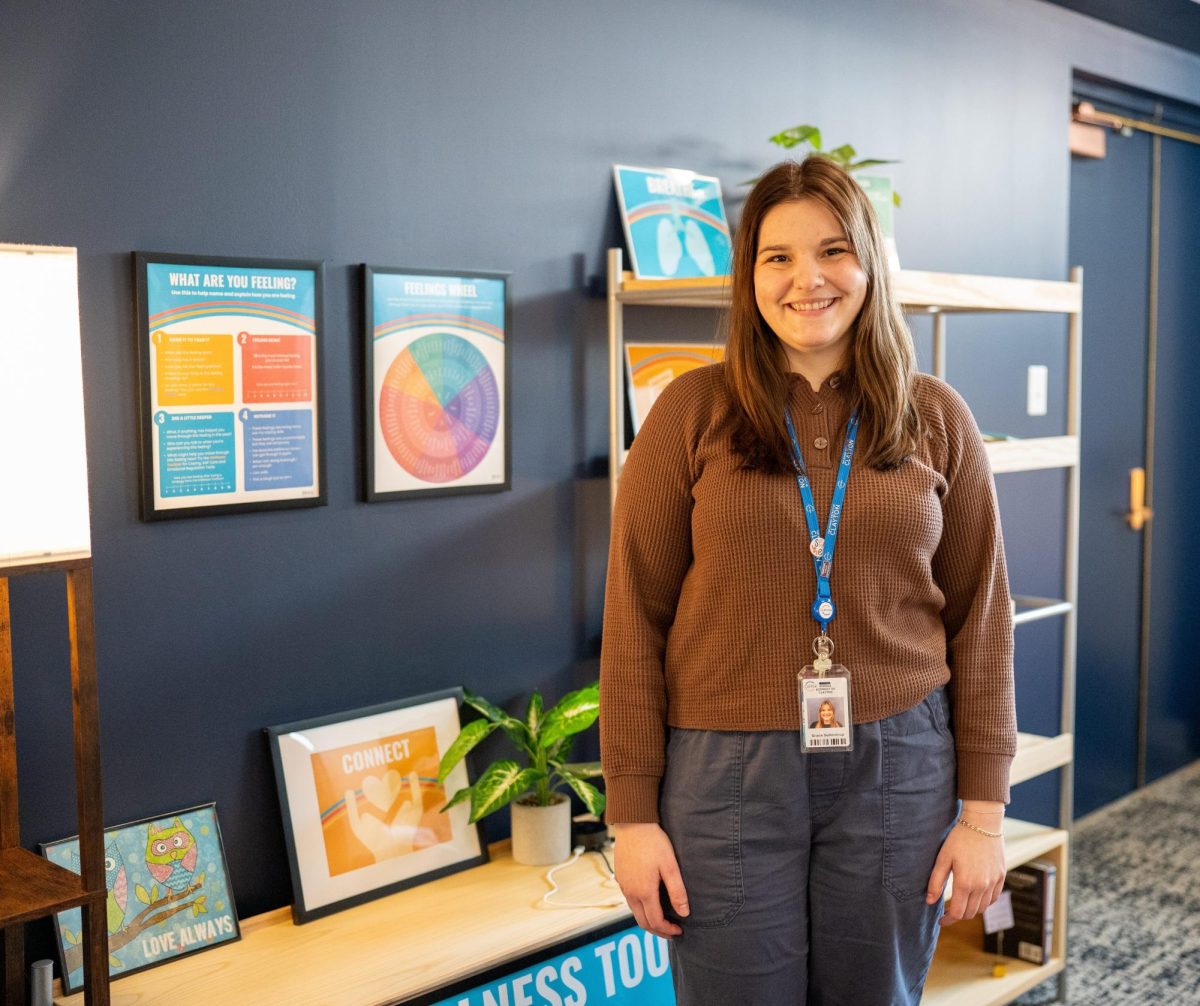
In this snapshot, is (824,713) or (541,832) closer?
(824,713)

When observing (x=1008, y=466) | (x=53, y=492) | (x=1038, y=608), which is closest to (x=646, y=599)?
(x=53, y=492)

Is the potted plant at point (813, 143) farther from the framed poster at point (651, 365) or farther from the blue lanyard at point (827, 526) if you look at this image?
the blue lanyard at point (827, 526)

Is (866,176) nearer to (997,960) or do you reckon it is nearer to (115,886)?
(997,960)

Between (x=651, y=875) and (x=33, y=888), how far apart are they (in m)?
0.82

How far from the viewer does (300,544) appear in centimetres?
212

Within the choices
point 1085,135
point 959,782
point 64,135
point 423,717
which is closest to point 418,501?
point 423,717

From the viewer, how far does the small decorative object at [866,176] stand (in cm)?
248

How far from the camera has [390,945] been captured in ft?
6.58

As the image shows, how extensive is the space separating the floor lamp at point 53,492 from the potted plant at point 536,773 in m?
0.70

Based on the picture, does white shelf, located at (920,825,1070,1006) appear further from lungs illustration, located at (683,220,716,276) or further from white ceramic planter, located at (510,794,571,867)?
lungs illustration, located at (683,220,716,276)

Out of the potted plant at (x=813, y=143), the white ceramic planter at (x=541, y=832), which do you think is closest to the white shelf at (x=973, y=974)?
the white ceramic planter at (x=541, y=832)

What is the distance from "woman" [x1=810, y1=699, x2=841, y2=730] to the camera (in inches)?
53.9

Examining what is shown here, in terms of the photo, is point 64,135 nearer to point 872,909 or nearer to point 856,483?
point 856,483

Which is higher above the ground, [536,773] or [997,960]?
[536,773]
